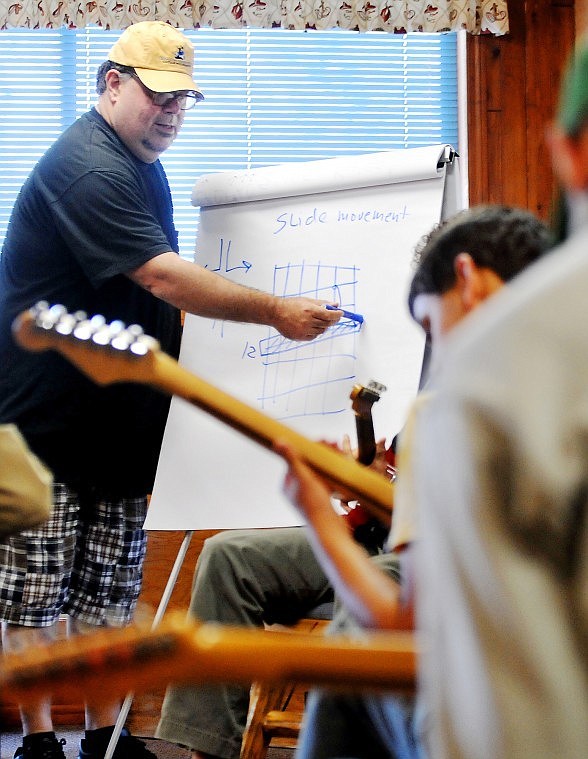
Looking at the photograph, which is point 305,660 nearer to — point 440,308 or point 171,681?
point 171,681

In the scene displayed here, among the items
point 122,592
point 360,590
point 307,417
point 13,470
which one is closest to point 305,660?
point 360,590

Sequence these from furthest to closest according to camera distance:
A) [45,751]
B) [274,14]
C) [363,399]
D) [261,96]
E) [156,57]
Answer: [261,96], [274,14], [156,57], [45,751], [363,399]

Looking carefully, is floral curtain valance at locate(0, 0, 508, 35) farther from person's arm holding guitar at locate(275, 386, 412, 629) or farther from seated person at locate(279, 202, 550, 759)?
person's arm holding guitar at locate(275, 386, 412, 629)

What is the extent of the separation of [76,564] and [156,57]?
1175 millimetres

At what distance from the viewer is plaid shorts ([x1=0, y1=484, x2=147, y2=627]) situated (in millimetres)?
2221

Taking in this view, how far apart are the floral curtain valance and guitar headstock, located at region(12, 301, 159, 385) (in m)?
1.77

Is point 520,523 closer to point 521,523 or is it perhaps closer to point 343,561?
point 521,523

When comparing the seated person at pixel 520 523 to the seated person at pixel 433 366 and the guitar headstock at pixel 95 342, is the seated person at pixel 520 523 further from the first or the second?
the guitar headstock at pixel 95 342

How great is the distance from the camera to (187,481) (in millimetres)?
2359

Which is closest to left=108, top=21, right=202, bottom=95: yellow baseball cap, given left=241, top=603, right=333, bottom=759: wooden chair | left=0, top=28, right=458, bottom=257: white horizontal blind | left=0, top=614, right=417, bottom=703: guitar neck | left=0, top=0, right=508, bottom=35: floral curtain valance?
left=0, top=0, right=508, bottom=35: floral curtain valance

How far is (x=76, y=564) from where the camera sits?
2377mm

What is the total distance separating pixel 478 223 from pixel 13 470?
0.61 metres

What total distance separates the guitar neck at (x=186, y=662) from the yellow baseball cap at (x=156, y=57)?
196 cm

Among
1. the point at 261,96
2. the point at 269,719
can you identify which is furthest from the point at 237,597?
the point at 261,96
